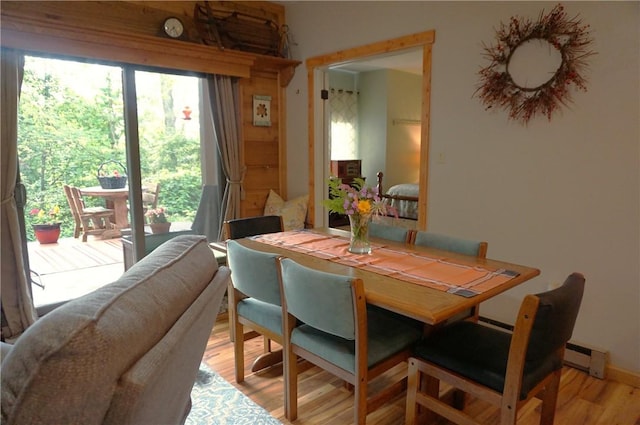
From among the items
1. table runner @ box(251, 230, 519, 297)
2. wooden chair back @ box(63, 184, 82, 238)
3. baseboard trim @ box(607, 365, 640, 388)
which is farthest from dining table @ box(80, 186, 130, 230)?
baseboard trim @ box(607, 365, 640, 388)

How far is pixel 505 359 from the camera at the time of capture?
64.3 inches

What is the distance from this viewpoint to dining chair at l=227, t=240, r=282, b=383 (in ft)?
6.44

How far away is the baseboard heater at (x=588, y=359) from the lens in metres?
2.44

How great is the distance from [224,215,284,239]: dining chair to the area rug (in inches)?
35.7

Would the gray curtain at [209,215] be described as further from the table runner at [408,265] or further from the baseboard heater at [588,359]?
the baseboard heater at [588,359]

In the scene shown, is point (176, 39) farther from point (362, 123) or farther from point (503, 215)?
point (362, 123)

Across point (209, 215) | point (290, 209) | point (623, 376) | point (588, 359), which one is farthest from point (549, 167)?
point (209, 215)

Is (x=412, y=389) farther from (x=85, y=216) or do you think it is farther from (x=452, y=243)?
(x=85, y=216)

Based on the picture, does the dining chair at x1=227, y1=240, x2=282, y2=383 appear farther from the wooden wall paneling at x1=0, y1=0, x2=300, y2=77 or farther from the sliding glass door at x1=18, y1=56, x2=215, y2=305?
the wooden wall paneling at x1=0, y1=0, x2=300, y2=77

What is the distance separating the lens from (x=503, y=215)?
9.33ft

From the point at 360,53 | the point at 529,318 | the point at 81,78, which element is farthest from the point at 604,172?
the point at 81,78

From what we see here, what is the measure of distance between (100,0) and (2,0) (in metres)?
0.68

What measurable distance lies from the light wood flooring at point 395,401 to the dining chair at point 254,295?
0.18 m

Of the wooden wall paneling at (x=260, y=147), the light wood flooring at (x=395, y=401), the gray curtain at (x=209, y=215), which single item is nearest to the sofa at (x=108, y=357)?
the light wood flooring at (x=395, y=401)
